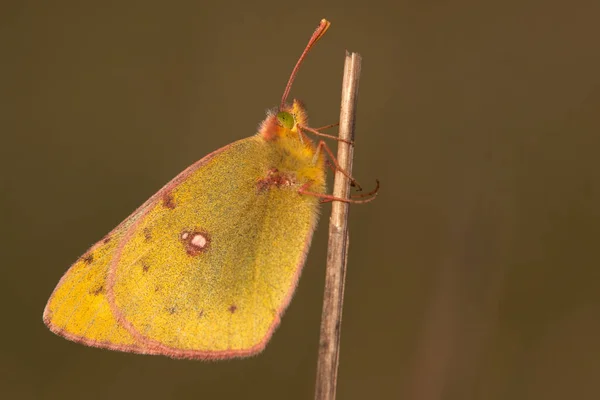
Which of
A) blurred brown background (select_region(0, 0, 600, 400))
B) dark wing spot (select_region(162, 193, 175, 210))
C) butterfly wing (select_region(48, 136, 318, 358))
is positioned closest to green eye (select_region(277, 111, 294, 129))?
butterfly wing (select_region(48, 136, 318, 358))

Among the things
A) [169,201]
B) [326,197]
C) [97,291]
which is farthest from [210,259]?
[326,197]

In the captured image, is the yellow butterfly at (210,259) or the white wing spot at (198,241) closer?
the yellow butterfly at (210,259)

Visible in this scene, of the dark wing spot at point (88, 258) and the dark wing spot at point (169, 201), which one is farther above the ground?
the dark wing spot at point (169, 201)

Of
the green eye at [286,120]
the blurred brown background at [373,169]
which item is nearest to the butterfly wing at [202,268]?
the green eye at [286,120]

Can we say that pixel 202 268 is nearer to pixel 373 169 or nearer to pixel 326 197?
pixel 326 197

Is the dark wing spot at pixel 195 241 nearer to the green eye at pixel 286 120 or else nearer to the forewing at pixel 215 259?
the forewing at pixel 215 259

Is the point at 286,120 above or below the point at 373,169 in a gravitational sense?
above

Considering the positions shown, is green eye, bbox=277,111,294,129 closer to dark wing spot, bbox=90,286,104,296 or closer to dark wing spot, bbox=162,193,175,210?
dark wing spot, bbox=162,193,175,210
